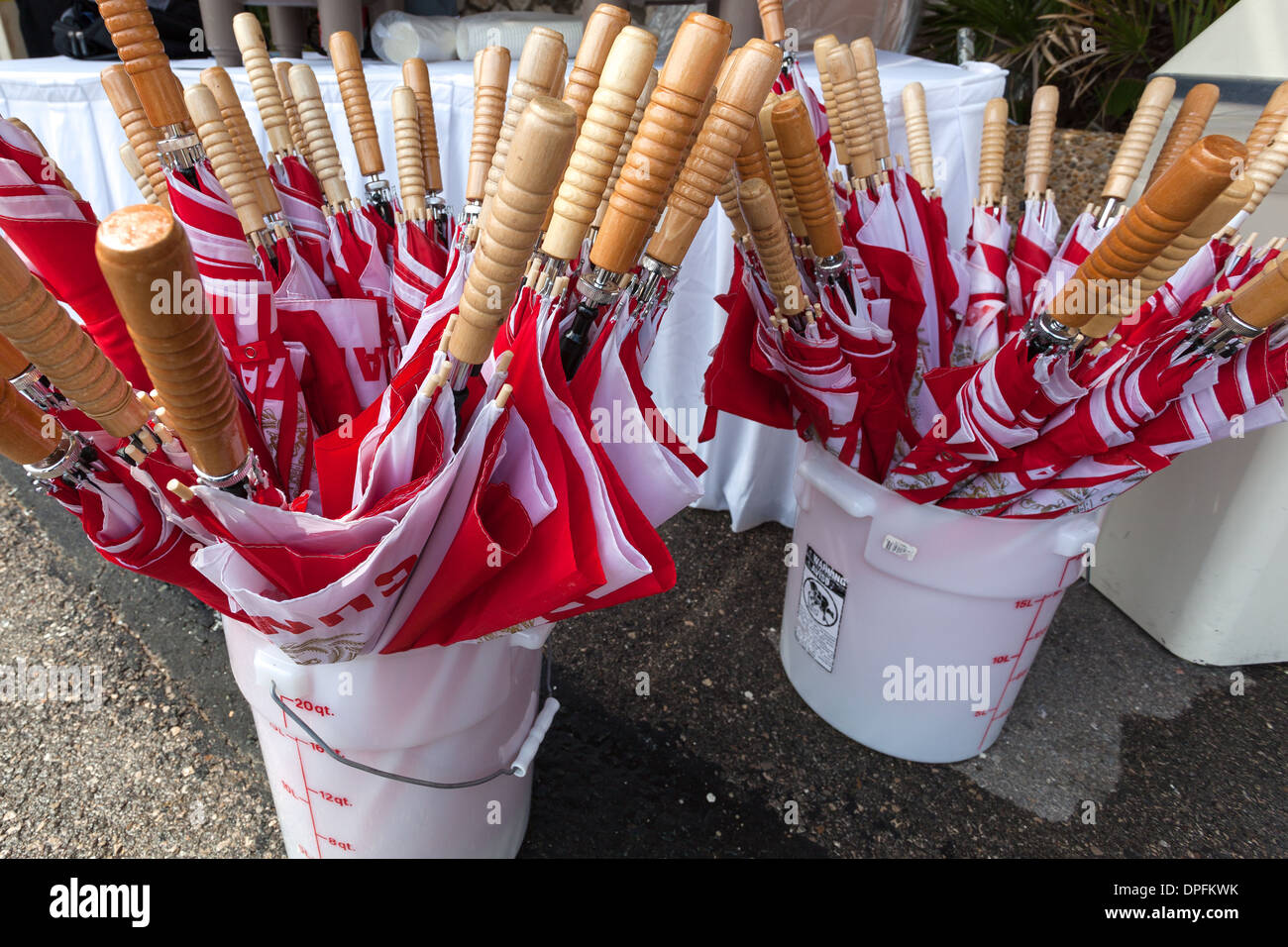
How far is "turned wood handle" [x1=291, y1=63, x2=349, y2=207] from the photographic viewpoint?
613mm

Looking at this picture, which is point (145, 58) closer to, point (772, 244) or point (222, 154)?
point (222, 154)

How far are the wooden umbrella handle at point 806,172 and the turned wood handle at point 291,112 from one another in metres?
0.39

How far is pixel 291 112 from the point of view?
27.7 inches

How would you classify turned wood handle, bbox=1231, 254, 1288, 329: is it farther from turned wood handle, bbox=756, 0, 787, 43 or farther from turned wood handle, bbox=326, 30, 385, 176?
turned wood handle, bbox=326, 30, 385, 176

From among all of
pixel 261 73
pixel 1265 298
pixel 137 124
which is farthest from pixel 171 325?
pixel 1265 298

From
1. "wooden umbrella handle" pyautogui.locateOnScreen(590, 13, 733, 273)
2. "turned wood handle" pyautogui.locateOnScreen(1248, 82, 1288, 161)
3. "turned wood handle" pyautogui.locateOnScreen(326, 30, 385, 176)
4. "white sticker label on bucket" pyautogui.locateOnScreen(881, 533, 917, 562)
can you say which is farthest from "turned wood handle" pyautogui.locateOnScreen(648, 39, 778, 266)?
"turned wood handle" pyautogui.locateOnScreen(1248, 82, 1288, 161)

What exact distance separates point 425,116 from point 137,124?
0.22 metres

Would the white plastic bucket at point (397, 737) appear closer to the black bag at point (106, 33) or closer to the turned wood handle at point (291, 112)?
the turned wood handle at point (291, 112)

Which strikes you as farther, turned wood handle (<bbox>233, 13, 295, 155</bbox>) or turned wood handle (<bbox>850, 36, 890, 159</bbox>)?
turned wood handle (<bbox>850, 36, 890, 159</bbox>)

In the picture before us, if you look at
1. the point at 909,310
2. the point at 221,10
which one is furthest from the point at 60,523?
the point at 909,310

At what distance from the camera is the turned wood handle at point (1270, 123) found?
661 millimetres

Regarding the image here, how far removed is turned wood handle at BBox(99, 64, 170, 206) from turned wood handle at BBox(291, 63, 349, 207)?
0.13 m

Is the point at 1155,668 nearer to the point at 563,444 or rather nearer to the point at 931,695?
the point at 931,695

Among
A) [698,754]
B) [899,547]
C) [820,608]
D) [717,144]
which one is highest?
[717,144]
